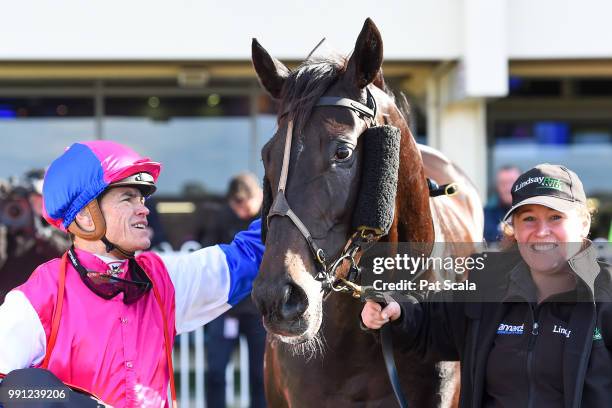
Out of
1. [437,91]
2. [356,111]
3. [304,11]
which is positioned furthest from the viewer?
[437,91]

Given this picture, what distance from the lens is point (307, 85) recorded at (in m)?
2.34

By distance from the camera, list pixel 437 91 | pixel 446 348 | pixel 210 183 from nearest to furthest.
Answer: pixel 446 348
pixel 437 91
pixel 210 183

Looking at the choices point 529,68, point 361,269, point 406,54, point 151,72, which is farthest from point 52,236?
point 529,68

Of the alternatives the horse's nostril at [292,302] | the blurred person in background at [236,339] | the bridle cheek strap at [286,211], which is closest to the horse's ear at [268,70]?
the bridle cheek strap at [286,211]

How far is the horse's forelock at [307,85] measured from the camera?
89.7 inches

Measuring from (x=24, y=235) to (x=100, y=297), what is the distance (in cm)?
385

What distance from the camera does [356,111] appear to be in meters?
2.32

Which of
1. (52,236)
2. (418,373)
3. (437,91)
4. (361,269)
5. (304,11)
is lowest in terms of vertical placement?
(418,373)

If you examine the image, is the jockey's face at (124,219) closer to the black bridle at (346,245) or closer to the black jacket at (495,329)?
the black bridle at (346,245)

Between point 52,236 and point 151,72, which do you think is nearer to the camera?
point 52,236

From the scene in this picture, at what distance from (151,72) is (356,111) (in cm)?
567

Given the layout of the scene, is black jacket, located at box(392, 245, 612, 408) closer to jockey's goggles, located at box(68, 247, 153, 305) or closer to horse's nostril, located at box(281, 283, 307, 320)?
horse's nostril, located at box(281, 283, 307, 320)

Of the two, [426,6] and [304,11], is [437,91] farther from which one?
[304,11]

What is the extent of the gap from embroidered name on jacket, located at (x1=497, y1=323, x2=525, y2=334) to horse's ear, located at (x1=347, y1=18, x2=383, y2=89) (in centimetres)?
81
